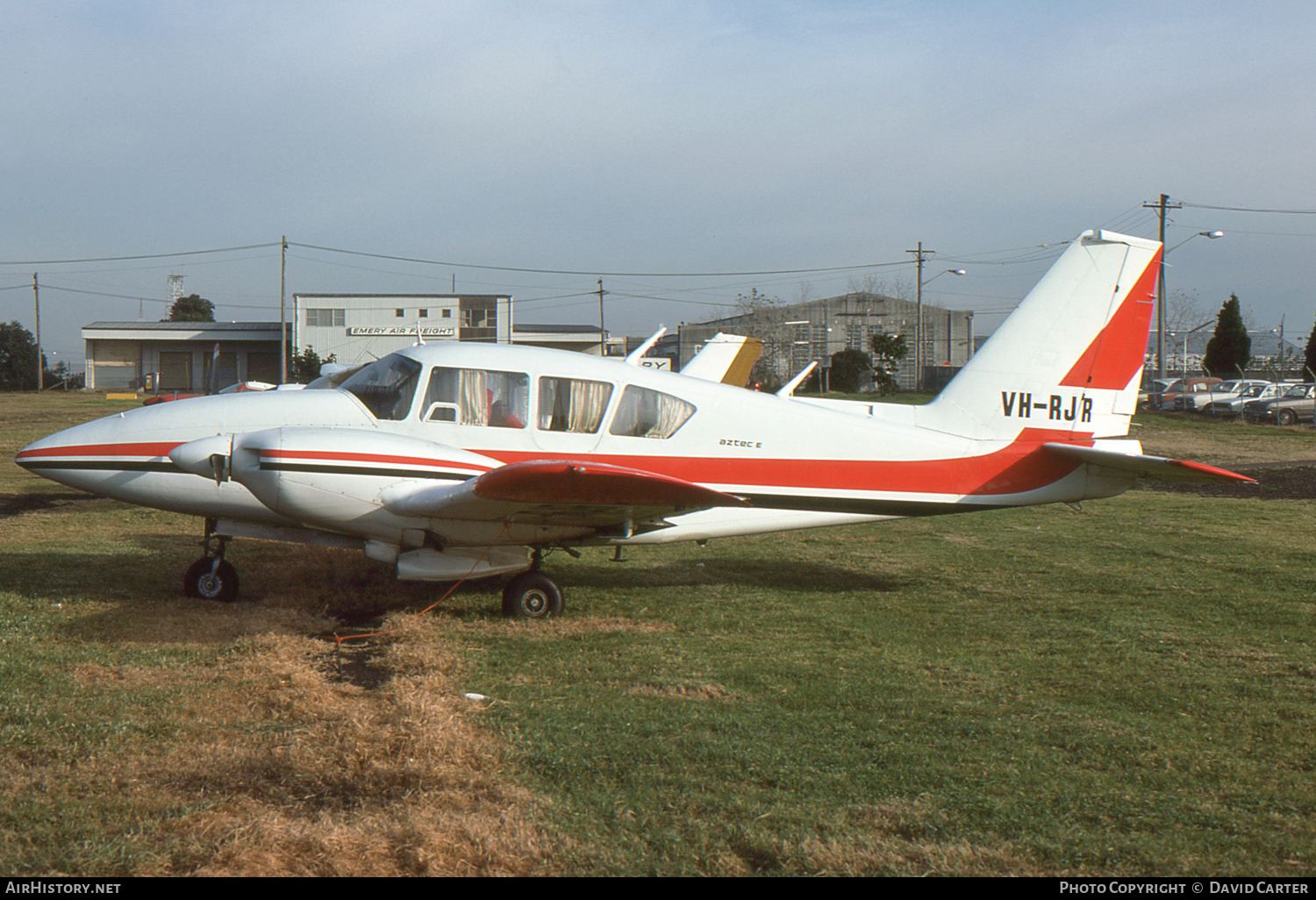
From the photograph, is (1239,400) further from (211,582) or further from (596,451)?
(211,582)

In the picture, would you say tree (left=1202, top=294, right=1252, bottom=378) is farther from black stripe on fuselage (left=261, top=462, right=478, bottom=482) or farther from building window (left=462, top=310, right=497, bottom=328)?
black stripe on fuselage (left=261, top=462, right=478, bottom=482)

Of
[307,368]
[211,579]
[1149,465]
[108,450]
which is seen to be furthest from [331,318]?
[1149,465]

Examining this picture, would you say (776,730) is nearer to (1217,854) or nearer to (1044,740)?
(1044,740)

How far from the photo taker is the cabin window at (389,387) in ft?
24.2

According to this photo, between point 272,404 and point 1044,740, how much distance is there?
5951mm

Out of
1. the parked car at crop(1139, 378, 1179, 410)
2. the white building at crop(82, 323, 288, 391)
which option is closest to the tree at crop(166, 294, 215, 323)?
the white building at crop(82, 323, 288, 391)

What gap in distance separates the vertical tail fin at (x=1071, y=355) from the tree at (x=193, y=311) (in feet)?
302

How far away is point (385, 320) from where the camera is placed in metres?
64.1

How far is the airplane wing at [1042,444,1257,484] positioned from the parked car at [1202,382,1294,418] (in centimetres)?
3185

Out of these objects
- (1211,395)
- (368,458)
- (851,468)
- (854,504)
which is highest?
(1211,395)

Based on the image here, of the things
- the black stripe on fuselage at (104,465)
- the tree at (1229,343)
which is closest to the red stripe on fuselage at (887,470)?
the black stripe on fuselage at (104,465)

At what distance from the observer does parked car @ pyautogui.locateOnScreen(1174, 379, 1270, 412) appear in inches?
1442

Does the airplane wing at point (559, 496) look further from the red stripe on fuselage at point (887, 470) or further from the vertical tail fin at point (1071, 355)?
the vertical tail fin at point (1071, 355)

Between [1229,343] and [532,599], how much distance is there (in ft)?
189
